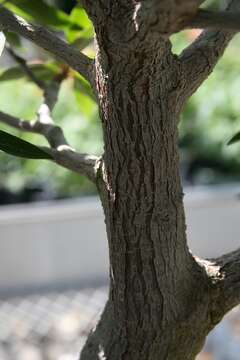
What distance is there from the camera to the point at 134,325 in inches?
25.0

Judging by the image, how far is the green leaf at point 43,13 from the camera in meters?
0.81

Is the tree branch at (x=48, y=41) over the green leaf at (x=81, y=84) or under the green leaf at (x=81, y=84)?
under

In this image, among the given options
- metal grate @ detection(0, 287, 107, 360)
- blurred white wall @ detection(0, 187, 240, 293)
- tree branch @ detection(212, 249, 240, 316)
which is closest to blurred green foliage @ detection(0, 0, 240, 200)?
blurred white wall @ detection(0, 187, 240, 293)

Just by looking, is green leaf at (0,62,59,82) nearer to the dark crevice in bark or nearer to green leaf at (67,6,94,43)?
green leaf at (67,6,94,43)

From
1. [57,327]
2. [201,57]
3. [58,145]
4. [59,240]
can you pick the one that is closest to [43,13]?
[58,145]

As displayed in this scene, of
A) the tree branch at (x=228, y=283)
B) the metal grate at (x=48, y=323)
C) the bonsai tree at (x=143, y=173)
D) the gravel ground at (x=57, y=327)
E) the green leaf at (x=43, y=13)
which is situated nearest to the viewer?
the bonsai tree at (x=143, y=173)

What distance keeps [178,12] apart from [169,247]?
27 centimetres

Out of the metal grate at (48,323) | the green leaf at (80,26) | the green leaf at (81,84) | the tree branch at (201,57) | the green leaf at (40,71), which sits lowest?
the metal grate at (48,323)

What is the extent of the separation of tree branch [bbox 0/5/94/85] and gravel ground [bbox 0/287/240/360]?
1271 mm

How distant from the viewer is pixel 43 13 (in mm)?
831

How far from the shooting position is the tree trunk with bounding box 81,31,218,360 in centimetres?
51

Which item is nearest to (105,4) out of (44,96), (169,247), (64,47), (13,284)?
(64,47)

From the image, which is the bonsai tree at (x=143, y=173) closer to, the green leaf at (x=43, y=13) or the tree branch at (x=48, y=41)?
the tree branch at (x=48, y=41)

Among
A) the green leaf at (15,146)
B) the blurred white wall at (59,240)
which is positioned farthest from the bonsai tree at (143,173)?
the blurred white wall at (59,240)
